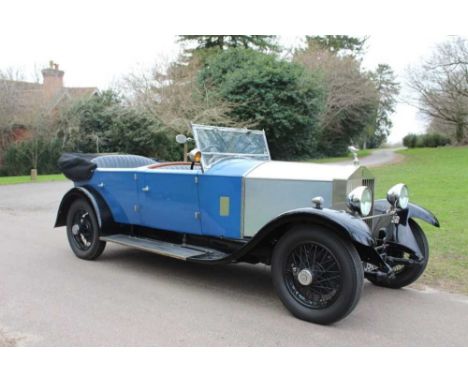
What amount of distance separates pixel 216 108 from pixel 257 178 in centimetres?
1671

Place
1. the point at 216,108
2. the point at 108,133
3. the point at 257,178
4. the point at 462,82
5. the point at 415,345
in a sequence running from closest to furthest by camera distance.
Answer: the point at 415,345 < the point at 257,178 < the point at 216,108 < the point at 108,133 < the point at 462,82

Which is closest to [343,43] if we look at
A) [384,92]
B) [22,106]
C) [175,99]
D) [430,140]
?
[384,92]

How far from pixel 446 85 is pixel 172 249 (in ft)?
106

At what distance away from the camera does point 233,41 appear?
3225 cm

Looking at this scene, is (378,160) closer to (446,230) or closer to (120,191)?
(446,230)

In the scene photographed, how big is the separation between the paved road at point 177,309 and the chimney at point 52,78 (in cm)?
2178

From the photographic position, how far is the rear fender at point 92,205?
5734mm

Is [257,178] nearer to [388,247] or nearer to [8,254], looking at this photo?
[388,247]

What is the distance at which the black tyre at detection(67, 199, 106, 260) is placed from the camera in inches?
230

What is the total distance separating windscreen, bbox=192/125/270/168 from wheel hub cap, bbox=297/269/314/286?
1681 mm

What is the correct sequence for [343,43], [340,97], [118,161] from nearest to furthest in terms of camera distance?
[118,161], [340,97], [343,43]

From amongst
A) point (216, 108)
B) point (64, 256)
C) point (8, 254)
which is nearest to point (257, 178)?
point (64, 256)

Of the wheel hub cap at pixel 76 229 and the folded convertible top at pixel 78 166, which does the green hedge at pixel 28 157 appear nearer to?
the folded convertible top at pixel 78 166

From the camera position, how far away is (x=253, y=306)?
4.15 meters
